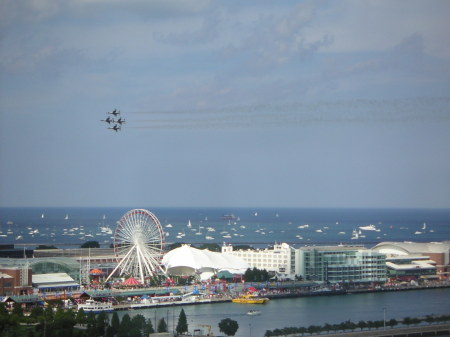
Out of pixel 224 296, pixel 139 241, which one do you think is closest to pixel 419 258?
pixel 224 296

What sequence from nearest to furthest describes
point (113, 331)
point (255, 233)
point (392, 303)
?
1. point (113, 331)
2. point (392, 303)
3. point (255, 233)

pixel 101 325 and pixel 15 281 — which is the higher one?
pixel 15 281

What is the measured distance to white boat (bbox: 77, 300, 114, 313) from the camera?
17172 mm

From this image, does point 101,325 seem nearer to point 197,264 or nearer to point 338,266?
point 197,264

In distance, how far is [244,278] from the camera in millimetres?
22312

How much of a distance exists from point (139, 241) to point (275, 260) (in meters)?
3.73

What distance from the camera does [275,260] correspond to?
2380 cm

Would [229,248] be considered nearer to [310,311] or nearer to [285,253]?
[285,253]

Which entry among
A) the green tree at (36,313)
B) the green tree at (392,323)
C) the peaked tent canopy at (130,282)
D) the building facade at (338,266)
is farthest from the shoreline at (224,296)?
the green tree at (392,323)

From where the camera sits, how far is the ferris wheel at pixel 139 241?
22.0 meters

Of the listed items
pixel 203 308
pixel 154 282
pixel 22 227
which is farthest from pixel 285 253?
pixel 22 227

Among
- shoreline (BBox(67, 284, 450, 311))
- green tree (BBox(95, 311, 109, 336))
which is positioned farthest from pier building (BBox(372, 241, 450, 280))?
green tree (BBox(95, 311, 109, 336))

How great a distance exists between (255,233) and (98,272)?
84.6 ft

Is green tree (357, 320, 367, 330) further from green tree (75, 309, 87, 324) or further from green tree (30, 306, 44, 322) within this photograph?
green tree (30, 306, 44, 322)
